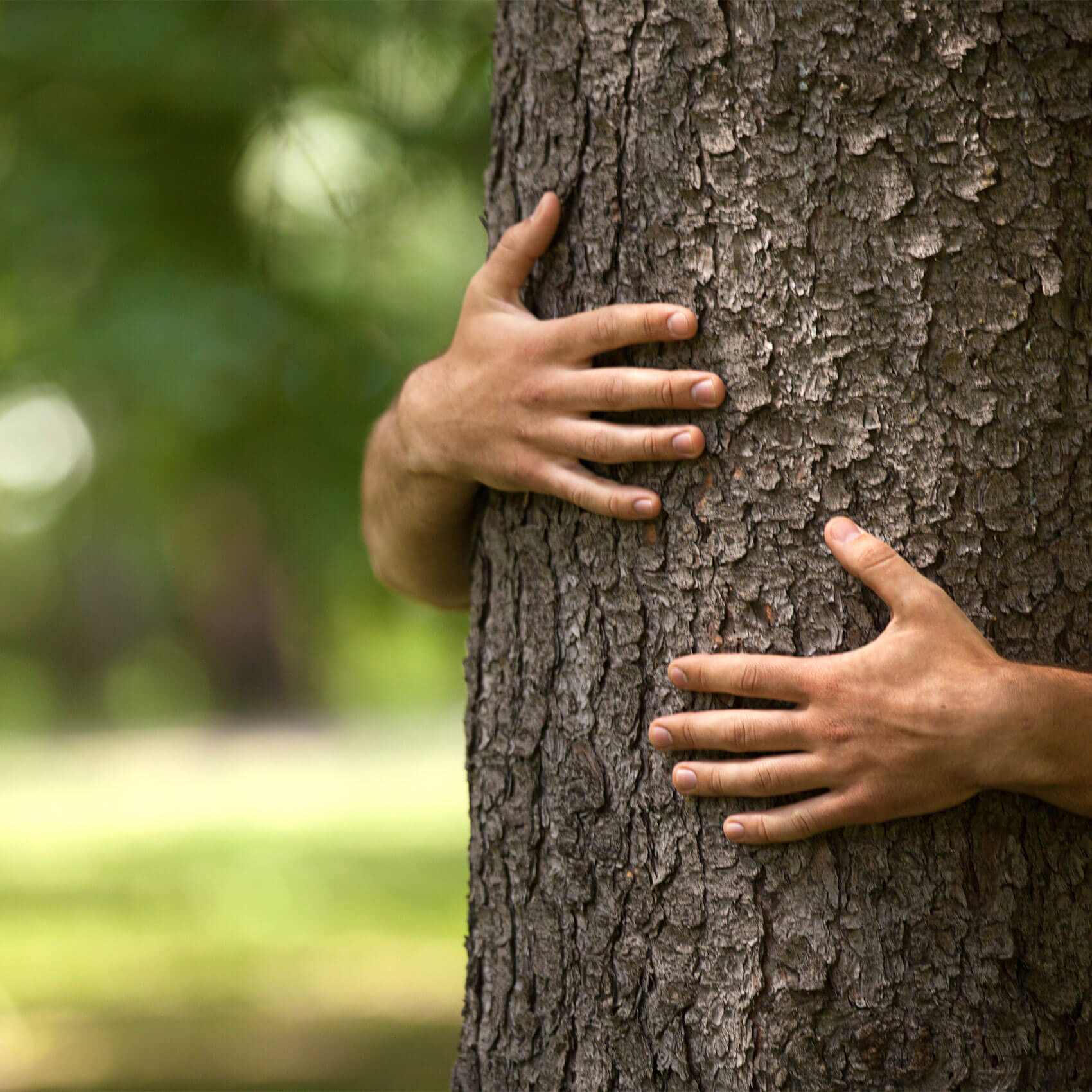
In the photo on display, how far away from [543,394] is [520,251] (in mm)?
235

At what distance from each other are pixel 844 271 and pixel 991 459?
0.31m

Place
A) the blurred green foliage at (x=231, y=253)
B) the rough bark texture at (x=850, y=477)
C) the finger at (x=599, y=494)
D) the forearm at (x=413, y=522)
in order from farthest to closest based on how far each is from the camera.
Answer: the blurred green foliage at (x=231, y=253) → the forearm at (x=413, y=522) → the finger at (x=599, y=494) → the rough bark texture at (x=850, y=477)

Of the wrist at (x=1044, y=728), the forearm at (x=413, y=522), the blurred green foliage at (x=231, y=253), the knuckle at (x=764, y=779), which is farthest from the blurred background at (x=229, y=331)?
the wrist at (x=1044, y=728)

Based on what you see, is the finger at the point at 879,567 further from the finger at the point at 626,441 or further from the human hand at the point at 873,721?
the finger at the point at 626,441

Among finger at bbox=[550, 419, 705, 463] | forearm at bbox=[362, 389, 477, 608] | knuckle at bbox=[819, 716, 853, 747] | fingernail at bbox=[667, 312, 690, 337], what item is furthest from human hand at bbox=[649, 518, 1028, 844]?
forearm at bbox=[362, 389, 477, 608]

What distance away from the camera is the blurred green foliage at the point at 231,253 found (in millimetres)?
3531

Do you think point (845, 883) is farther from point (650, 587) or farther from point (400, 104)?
point (400, 104)

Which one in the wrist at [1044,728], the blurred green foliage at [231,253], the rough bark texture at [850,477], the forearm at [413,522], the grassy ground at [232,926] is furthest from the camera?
the grassy ground at [232,926]

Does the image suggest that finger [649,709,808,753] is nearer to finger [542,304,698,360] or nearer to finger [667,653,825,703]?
finger [667,653,825,703]

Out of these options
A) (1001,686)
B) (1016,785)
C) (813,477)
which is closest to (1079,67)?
(813,477)

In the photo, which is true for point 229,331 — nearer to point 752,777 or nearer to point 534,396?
point 534,396

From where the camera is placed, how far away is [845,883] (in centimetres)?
154

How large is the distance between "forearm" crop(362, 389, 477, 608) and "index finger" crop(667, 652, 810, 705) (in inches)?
19.6

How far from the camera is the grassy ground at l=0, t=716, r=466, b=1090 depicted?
6.09 meters
